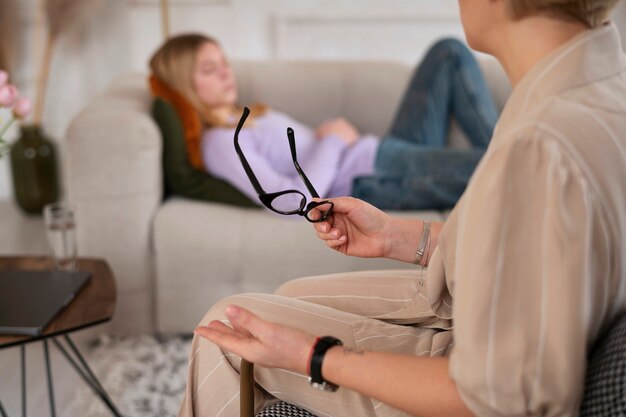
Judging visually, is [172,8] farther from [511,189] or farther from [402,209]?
[511,189]

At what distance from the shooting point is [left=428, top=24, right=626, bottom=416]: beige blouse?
0.77m

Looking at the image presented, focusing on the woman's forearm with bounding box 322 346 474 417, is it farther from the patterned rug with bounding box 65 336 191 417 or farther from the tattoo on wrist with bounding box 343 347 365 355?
the patterned rug with bounding box 65 336 191 417

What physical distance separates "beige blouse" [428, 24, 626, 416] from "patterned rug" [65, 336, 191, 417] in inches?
50.9

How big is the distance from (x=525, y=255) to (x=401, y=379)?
224 millimetres

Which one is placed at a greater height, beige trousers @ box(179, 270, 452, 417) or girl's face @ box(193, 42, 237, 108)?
girl's face @ box(193, 42, 237, 108)

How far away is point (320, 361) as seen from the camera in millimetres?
946

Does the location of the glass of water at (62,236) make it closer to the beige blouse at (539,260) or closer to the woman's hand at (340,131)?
the woman's hand at (340,131)

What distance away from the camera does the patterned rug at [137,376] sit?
6.35ft

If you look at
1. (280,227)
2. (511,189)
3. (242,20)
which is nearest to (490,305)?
(511,189)

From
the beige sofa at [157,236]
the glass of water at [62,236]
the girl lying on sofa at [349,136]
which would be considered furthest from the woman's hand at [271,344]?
the girl lying on sofa at [349,136]

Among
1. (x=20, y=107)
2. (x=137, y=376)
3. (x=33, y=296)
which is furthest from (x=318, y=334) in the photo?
(x=137, y=376)

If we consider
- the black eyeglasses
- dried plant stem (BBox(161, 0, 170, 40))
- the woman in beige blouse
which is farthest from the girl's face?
the woman in beige blouse

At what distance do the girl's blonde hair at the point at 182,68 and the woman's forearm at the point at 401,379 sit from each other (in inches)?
63.8

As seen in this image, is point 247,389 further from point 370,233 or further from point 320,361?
point 370,233
